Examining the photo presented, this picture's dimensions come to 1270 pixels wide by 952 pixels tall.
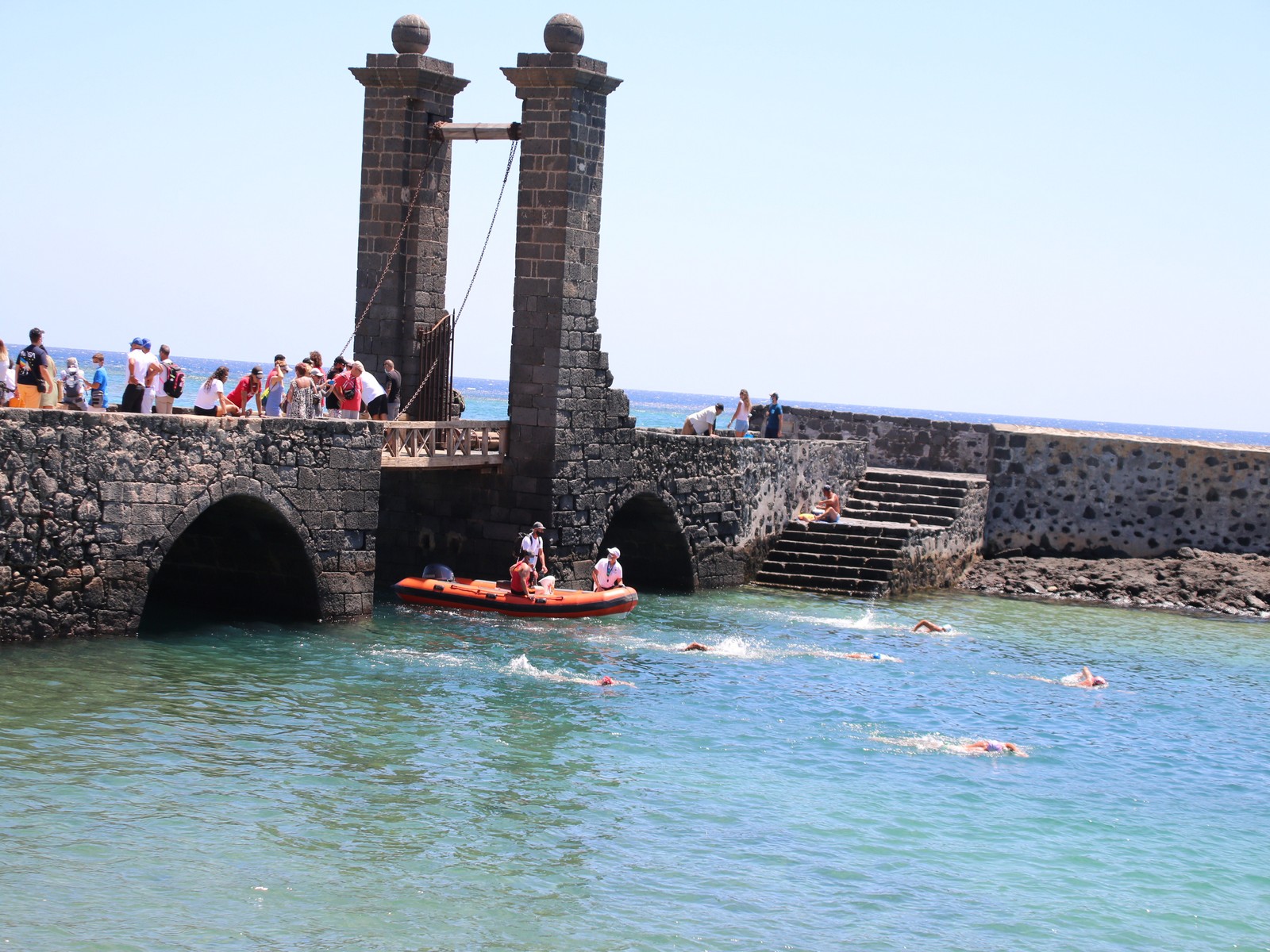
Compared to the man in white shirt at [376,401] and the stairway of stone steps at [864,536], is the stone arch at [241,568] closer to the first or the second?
the man in white shirt at [376,401]

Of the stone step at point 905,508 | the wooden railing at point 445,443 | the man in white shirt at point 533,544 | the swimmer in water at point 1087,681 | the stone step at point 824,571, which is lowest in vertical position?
the swimmer in water at point 1087,681

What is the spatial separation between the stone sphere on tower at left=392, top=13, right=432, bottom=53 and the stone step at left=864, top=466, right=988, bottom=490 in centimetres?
1280

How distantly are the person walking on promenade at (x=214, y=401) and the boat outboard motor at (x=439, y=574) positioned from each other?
3.96 meters

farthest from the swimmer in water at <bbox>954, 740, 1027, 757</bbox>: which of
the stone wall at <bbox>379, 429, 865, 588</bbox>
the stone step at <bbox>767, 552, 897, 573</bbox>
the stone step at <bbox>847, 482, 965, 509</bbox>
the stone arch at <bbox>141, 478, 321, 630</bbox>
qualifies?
the stone step at <bbox>847, 482, 965, 509</bbox>

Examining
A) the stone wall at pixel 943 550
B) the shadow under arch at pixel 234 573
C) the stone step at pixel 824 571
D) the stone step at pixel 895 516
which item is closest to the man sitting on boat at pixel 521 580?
the shadow under arch at pixel 234 573

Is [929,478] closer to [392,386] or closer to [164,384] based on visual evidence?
[392,386]

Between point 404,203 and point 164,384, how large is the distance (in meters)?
6.12

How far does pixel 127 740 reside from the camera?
14008 millimetres

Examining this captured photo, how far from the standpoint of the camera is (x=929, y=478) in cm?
3077

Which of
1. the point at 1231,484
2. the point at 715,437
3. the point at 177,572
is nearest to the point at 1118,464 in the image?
the point at 1231,484

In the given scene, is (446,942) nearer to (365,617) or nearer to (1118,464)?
(365,617)

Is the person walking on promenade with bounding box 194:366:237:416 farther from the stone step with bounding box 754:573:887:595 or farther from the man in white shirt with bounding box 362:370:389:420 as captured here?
the stone step with bounding box 754:573:887:595

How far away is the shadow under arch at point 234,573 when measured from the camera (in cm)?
1962

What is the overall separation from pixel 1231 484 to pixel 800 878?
19990 millimetres
